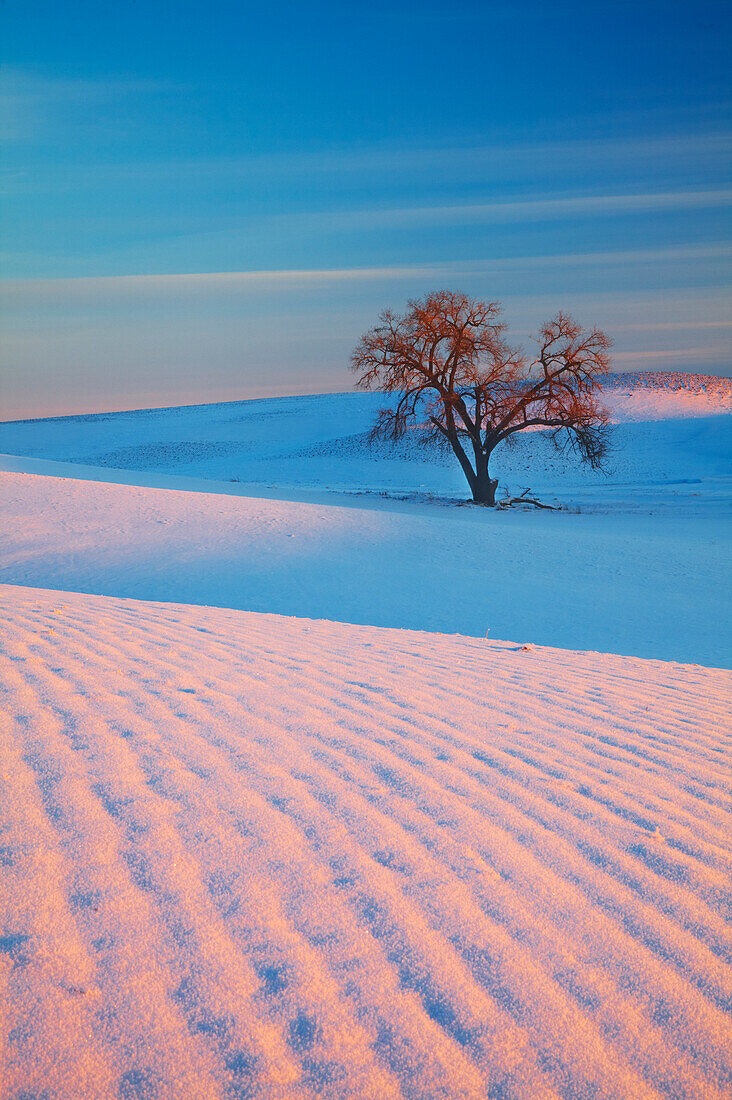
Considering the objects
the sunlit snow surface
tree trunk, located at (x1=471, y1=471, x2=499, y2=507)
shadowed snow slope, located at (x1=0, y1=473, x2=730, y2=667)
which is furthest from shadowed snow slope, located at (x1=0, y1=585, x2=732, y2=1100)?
tree trunk, located at (x1=471, y1=471, x2=499, y2=507)

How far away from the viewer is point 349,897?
2.33 meters

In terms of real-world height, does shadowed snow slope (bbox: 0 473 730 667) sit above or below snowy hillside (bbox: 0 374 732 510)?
below

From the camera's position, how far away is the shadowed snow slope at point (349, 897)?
1.75 m

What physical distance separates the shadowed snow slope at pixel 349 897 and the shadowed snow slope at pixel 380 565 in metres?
5.53

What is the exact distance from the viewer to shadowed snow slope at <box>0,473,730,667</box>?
10.0m

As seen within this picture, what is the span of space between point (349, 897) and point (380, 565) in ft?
34.8

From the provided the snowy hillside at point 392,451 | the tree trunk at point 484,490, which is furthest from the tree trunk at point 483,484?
the snowy hillside at point 392,451

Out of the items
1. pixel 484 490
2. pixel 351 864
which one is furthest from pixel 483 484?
pixel 351 864

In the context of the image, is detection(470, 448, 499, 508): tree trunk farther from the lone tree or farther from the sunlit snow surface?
the sunlit snow surface

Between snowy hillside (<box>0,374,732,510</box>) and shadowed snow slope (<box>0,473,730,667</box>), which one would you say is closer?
shadowed snow slope (<box>0,473,730,667</box>)

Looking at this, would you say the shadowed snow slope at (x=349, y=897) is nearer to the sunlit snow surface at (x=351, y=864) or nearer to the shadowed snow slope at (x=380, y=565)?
the sunlit snow surface at (x=351, y=864)

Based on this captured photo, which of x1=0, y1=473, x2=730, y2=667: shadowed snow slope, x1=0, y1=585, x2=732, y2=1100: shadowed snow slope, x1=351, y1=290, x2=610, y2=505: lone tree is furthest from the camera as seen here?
x1=351, y1=290, x2=610, y2=505: lone tree

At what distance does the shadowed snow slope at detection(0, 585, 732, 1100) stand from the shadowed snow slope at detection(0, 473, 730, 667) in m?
5.53

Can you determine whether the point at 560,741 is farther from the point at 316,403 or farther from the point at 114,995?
the point at 316,403
